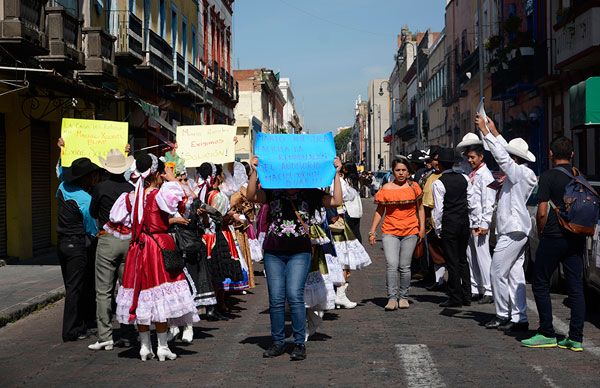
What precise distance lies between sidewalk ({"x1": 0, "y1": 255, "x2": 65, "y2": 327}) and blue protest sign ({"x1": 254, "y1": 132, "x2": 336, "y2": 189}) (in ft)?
13.3

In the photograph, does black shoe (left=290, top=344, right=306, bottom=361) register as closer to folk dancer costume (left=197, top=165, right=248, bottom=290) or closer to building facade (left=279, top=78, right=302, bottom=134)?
folk dancer costume (left=197, top=165, right=248, bottom=290)

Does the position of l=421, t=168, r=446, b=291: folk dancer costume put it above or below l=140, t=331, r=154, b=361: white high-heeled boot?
above

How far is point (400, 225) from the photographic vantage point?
34.1ft

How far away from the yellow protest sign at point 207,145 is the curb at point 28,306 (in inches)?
98.5

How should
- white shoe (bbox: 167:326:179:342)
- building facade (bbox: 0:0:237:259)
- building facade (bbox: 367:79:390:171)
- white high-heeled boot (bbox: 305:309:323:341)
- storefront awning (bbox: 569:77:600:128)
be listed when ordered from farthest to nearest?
1. building facade (bbox: 367:79:390:171)
2. storefront awning (bbox: 569:77:600:128)
3. building facade (bbox: 0:0:237:259)
4. white high-heeled boot (bbox: 305:309:323:341)
5. white shoe (bbox: 167:326:179:342)

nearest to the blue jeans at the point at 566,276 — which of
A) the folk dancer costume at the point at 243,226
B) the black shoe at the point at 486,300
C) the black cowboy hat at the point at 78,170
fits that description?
the black shoe at the point at 486,300

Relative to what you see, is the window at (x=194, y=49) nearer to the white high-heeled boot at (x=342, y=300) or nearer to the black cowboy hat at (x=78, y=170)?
the white high-heeled boot at (x=342, y=300)

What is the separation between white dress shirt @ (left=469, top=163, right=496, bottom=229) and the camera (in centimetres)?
1052

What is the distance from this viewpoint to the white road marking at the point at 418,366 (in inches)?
262

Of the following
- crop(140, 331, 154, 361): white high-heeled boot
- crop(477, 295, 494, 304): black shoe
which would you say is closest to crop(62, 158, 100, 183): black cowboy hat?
crop(140, 331, 154, 361): white high-heeled boot

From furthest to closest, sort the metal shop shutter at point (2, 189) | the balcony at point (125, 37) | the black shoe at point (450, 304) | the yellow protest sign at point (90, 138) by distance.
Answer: the balcony at point (125, 37)
the metal shop shutter at point (2, 189)
the black shoe at point (450, 304)
the yellow protest sign at point (90, 138)

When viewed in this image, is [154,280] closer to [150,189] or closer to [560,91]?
[150,189]

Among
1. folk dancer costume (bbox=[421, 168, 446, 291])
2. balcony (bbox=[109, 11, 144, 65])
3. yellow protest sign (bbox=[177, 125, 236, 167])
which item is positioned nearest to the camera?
folk dancer costume (bbox=[421, 168, 446, 291])

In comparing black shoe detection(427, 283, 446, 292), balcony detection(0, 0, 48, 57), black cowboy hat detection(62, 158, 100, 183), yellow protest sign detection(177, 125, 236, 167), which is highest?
balcony detection(0, 0, 48, 57)
